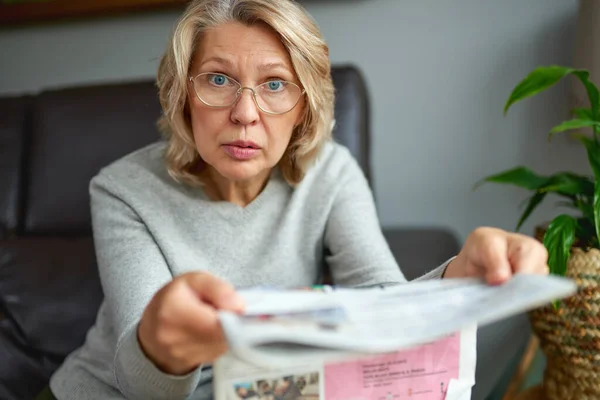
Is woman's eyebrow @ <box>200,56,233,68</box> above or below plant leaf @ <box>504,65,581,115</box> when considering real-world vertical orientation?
above

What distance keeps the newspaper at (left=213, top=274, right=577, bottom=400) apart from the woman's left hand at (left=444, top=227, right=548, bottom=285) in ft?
0.08

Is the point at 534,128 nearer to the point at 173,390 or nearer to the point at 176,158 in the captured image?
the point at 176,158

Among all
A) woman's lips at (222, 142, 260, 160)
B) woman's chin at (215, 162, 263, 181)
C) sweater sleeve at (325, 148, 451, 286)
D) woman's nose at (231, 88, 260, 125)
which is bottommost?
sweater sleeve at (325, 148, 451, 286)

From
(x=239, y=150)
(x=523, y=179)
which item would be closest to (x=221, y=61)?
(x=239, y=150)

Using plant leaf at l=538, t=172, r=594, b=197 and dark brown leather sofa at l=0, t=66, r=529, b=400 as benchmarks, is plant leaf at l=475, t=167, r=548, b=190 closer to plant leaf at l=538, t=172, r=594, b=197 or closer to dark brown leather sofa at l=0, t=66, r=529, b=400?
plant leaf at l=538, t=172, r=594, b=197

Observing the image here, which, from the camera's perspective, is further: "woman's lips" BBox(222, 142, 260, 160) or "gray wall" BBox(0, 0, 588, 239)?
"gray wall" BBox(0, 0, 588, 239)

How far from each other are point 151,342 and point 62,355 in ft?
2.30

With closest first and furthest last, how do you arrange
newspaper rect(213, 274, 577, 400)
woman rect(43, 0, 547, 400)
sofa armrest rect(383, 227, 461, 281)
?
newspaper rect(213, 274, 577, 400), woman rect(43, 0, 547, 400), sofa armrest rect(383, 227, 461, 281)

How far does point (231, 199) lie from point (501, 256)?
565 mm

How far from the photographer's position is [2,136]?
1.48 metres

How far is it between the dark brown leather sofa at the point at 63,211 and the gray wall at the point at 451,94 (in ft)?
0.40

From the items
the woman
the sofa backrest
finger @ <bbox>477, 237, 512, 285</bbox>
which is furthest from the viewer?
the sofa backrest

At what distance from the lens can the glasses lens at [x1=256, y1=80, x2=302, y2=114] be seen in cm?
87

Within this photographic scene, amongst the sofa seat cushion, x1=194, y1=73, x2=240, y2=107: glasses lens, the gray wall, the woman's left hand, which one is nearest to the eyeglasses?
x1=194, y1=73, x2=240, y2=107: glasses lens
